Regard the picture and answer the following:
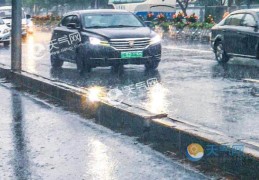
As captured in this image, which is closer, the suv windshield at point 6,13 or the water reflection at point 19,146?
the water reflection at point 19,146

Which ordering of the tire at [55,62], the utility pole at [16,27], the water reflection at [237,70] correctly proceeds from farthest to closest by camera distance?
the tire at [55,62]
the water reflection at [237,70]
the utility pole at [16,27]

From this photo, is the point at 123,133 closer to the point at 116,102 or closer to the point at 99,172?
the point at 116,102

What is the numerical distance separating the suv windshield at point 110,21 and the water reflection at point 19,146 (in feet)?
18.6

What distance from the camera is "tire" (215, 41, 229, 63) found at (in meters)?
16.4

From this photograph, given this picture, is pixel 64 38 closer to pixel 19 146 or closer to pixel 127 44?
pixel 127 44

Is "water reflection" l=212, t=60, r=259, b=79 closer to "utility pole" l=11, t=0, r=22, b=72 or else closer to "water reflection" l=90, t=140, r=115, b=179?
"utility pole" l=11, t=0, r=22, b=72

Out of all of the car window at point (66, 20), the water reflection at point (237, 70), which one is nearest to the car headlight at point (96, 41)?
the car window at point (66, 20)

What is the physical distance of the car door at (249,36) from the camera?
1508cm

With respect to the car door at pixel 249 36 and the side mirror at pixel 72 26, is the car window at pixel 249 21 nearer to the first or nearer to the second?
the car door at pixel 249 36

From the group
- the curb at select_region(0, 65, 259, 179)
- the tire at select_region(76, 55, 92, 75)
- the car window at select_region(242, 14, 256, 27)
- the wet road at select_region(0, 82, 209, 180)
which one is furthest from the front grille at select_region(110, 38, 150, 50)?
the wet road at select_region(0, 82, 209, 180)

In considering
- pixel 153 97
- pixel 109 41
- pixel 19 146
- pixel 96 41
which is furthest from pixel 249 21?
pixel 19 146

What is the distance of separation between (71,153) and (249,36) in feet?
32.5

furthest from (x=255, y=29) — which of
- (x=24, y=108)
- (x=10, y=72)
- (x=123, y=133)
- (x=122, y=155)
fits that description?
(x=122, y=155)

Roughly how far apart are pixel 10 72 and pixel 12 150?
6.75 metres
